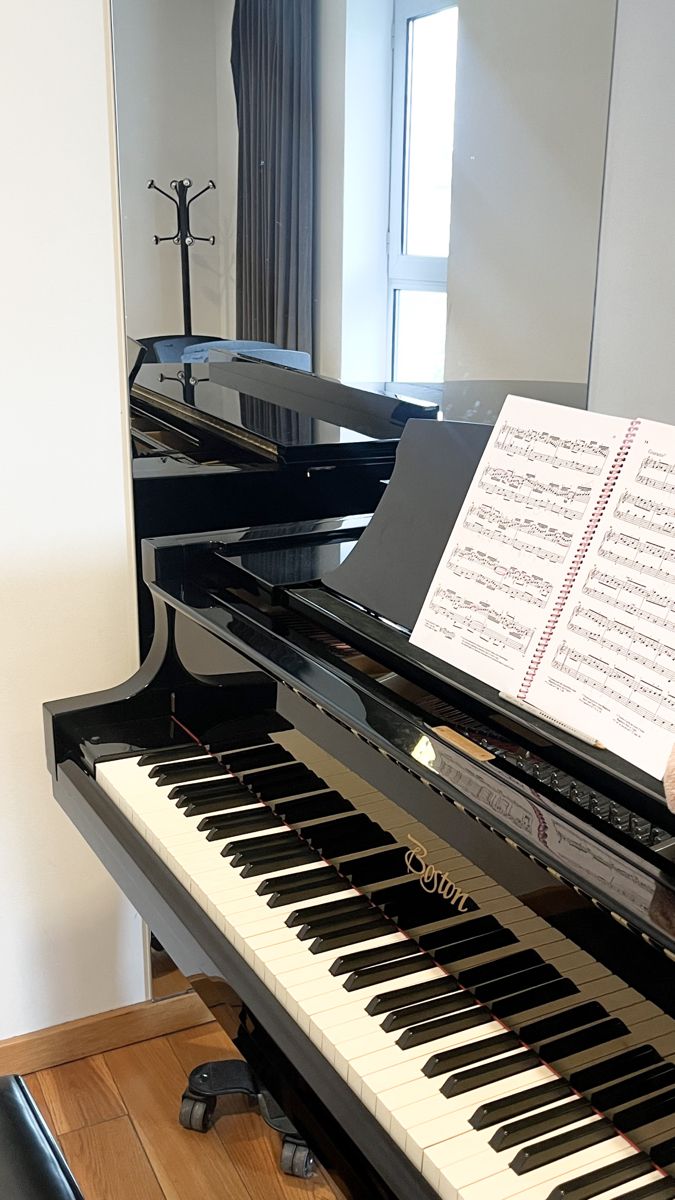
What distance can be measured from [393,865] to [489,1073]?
271mm

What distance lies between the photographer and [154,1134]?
2.03 meters

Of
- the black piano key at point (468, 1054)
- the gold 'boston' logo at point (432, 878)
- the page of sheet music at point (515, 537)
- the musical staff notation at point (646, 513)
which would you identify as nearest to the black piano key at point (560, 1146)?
the black piano key at point (468, 1054)

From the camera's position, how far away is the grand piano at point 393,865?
965 mm

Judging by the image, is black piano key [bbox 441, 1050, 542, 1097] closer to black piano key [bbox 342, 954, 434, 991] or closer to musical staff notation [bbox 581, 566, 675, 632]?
black piano key [bbox 342, 954, 434, 991]

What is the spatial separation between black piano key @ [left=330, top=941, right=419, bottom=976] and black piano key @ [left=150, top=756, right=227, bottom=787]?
1.51 feet

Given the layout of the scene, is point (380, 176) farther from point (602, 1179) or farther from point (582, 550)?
point (602, 1179)

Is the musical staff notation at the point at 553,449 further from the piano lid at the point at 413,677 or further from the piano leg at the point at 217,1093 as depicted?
the piano leg at the point at 217,1093

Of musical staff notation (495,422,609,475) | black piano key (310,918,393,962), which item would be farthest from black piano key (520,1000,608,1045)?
musical staff notation (495,422,609,475)

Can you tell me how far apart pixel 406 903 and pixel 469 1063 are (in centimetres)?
22

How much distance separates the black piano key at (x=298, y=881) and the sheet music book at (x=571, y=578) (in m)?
0.30

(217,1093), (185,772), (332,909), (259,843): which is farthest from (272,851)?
(217,1093)

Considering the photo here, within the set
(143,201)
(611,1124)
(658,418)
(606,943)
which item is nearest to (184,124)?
(143,201)

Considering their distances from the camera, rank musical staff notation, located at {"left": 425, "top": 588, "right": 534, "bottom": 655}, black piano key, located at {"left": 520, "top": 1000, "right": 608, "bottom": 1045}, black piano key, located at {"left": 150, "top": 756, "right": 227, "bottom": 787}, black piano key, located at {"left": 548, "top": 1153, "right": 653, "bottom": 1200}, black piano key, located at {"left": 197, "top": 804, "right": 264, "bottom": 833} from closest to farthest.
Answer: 1. black piano key, located at {"left": 548, "top": 1153, "right": 653, "bottom": 1200}
2. black piano key, located at {"left": 520, "top": 1000, "right": 608, "bottom": 1045}
3. musical staff notation, located at {"left": 425, "top": 588, "right": 534, "bottom": 655}
4. black piano key, located at {"left": 197, "top": 804, "right": 264, "bottom": 833}
5. black piano key, located at {"left": 150, "top": 756, "right": 227, "bottom": 787}

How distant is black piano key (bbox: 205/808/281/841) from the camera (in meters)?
1.44
